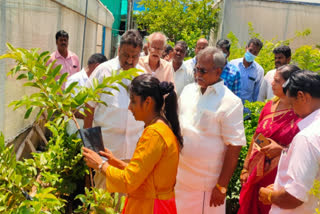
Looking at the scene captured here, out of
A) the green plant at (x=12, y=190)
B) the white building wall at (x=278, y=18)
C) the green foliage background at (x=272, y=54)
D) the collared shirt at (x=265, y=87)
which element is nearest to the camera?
the green plant at (x=12, y=190)

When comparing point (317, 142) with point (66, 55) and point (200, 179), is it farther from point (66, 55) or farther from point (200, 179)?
point (66, 55)

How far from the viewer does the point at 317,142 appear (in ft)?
7.34

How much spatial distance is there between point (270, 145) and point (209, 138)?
491mm

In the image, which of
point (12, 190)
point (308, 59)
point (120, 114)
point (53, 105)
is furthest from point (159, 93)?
point (308, 59)

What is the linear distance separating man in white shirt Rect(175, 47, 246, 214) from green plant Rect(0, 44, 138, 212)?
618mm

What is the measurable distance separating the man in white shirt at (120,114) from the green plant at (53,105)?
0.30m

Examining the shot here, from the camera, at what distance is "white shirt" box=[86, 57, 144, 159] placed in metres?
3.74

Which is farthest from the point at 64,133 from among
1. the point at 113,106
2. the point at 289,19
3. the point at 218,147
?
the point at 289,19

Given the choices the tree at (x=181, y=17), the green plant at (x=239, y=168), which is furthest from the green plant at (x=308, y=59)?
the tree at (x=181, y=17)

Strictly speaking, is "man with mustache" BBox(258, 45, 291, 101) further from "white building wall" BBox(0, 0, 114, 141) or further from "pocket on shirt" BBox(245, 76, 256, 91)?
"white building wall" BBox(0, 0, 114, 141)

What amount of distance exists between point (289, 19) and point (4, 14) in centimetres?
717

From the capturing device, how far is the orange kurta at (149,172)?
2420 millimetres

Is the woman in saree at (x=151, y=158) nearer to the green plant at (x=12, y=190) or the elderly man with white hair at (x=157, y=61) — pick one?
the green plant at (x=12, y=190)

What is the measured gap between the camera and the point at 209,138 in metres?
3.27
